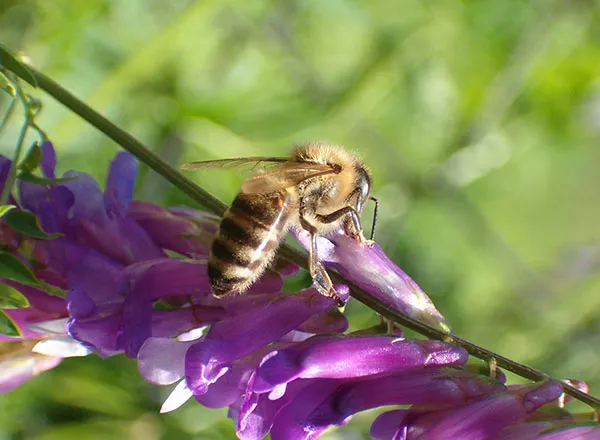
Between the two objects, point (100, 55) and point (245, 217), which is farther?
point (100, 55)

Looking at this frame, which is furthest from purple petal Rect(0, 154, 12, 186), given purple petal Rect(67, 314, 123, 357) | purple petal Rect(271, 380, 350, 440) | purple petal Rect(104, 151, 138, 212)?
purple petal Rect(271, 380, 350, 440)

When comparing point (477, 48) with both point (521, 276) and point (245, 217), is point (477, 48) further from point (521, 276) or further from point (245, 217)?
point (245, 217)

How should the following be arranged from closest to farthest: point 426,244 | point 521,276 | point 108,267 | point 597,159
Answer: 1. point 108,267
2. point 426,244
3. point 521,276
4. point 597,159

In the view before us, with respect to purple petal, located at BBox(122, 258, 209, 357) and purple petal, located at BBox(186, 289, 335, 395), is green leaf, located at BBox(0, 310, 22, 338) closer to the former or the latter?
purple petal, located at BBox(122, 258, 209, 357)

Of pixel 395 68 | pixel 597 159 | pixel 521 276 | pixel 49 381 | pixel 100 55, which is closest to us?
pixel 49 381

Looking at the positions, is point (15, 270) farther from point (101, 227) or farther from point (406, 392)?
point (406, 392)

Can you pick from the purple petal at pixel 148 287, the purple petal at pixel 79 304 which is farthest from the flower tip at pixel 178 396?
the purple petal at pixel 79 304

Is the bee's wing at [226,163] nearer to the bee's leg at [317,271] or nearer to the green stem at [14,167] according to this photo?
the bee's leg at [317,271]

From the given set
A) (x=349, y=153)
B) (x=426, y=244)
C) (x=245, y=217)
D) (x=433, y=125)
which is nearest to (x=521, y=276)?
(x=426, y=244)
